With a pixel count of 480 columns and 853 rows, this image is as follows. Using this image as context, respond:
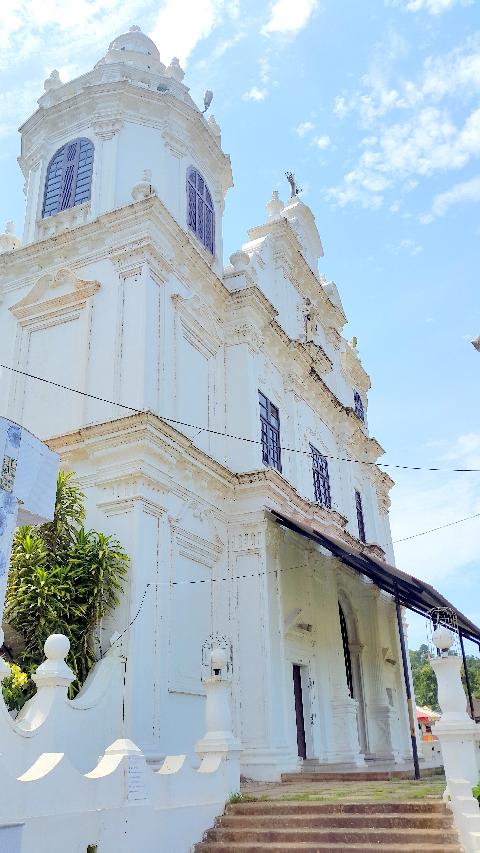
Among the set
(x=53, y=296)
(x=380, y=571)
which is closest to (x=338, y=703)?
(x=380, y=571)

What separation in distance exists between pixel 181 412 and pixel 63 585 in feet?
14.7

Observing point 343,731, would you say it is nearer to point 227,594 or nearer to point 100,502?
point 227,594

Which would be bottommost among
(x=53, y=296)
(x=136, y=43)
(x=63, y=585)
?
(x=63, y=585)

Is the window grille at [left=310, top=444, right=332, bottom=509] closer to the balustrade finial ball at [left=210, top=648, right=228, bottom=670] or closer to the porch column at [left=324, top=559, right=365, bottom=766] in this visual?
the porch column at [left=324, top=559, right=365, bottom=766]

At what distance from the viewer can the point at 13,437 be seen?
7.41m

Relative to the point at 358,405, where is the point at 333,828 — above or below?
below

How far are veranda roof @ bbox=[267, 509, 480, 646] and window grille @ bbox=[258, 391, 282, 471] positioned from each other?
2.00 metres

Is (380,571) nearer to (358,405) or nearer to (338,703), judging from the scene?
(338,703)

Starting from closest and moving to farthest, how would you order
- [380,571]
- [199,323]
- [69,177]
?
1. [380,571]
2. [199,323]
3. [69,177]

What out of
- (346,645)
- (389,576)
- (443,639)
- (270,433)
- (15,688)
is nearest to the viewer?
(443,639)

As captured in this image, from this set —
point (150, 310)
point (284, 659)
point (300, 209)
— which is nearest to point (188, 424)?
point (150, 310)

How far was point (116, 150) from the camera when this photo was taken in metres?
15.4

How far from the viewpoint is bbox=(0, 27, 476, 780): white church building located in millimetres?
11398

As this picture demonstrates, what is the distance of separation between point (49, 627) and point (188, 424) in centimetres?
492
